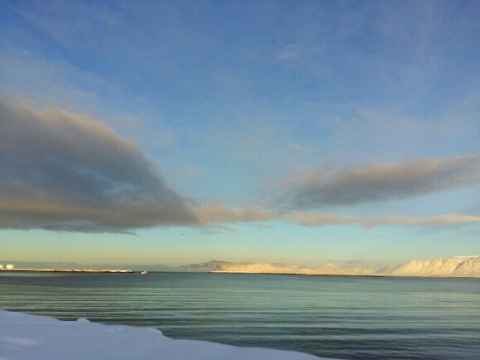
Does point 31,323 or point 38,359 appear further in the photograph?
point 31,323

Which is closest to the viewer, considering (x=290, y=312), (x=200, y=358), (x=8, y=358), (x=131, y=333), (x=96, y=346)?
(x=8, y=358)

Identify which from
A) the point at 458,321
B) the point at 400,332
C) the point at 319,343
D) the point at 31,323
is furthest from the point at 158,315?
the point at 458,321

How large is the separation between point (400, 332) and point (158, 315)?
22.7 meters

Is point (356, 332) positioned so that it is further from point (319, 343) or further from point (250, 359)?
point (250, 359)

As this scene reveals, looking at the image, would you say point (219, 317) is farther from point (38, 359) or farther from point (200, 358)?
point (38, 359)

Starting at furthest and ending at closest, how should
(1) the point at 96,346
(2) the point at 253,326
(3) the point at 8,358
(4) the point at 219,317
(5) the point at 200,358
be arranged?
(4) the point at 219,317, (2) the point at 253,326, (1) the point at 96,346, (5) the point at 200,358, (3) the point at 8,358

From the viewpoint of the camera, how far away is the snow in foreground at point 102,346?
1847 cm

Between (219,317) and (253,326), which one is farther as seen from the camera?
→ (219,317)

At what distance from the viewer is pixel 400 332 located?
1268 inches

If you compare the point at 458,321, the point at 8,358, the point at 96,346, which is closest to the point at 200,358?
the point at 96,346

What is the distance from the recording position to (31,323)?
28078 mm

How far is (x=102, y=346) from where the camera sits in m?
20.6

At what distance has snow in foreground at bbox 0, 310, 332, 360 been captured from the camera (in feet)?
60.6

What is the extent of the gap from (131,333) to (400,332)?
20.8 m
